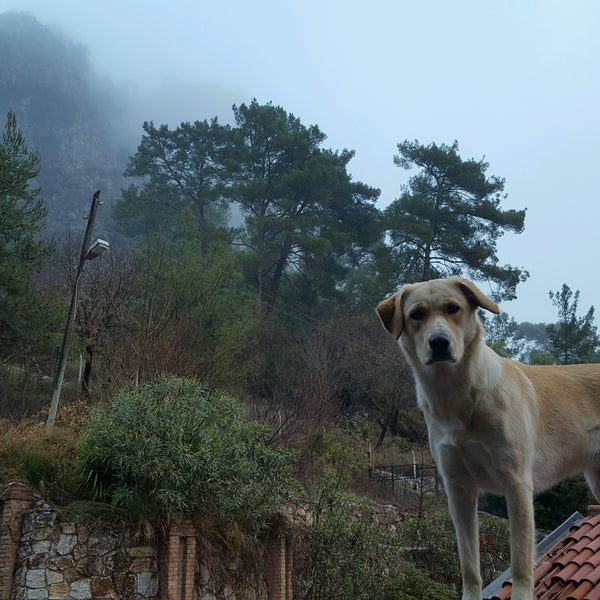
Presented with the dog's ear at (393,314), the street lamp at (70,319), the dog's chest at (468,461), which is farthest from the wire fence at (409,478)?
the dog's ear at (393,314)

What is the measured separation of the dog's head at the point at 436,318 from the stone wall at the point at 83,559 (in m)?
9.02

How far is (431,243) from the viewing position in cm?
3412

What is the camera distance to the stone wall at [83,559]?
36.0 ft

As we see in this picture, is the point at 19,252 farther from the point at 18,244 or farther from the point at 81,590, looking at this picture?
the point at 81,590

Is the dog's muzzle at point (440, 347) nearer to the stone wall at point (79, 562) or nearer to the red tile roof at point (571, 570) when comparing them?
the red tile roof at point (571, 570)

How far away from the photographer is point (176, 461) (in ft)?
36.4

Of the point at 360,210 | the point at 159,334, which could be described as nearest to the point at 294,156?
the point at 360,210

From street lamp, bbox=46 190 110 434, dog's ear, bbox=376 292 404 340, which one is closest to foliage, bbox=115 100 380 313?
street lamp, bbox=46 190 110 434

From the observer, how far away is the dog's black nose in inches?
118

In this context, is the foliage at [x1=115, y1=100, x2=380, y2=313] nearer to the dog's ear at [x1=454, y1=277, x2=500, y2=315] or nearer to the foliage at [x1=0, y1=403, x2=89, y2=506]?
the foliage at [x1=0, y1=403, x2=89, y2=506]

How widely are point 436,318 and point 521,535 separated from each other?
108 centimetres

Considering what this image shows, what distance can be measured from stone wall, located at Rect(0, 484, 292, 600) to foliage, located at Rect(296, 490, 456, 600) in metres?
2.48

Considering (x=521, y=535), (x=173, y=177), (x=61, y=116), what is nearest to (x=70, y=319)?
(x=521, y=535)

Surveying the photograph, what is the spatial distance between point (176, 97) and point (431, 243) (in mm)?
167690
